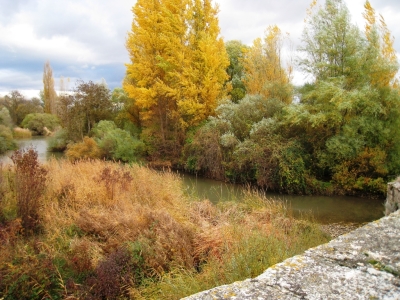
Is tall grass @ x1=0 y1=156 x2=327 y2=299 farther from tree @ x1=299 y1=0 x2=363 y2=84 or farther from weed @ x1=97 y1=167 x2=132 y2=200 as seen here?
tree @ x1=299 y1=0 x2=363 y2=84

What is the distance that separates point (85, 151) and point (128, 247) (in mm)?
13743

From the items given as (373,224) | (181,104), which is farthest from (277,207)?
(181,104)

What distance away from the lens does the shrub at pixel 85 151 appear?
16656mm

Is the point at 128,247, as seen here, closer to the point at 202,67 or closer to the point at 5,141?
the point at 202,67

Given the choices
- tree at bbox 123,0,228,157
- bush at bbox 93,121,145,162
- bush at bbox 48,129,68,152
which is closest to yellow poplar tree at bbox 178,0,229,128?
tree at bbox 123,0,228,157

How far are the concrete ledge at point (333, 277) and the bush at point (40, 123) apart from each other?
3348 cm

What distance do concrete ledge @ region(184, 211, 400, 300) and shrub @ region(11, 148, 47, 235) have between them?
5284 mm

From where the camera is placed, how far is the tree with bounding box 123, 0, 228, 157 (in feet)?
52.4

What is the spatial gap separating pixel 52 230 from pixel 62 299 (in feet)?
7.57

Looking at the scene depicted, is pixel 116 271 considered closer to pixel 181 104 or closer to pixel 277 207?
pixel 277 207

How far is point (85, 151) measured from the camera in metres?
17.1

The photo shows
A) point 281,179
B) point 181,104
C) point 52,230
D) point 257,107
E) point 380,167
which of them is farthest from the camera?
point 181,104

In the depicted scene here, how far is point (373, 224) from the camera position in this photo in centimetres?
238

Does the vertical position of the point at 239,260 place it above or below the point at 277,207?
above
